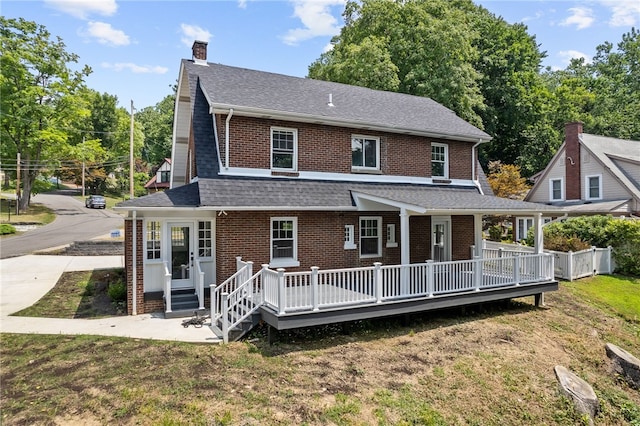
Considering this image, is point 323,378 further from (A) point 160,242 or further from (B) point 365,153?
(B) point 365,153

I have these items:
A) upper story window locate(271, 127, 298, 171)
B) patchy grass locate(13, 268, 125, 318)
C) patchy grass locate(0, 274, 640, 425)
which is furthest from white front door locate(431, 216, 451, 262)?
patchy grass locate(13, 268, 125, 318)

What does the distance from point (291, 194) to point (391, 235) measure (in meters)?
4.33

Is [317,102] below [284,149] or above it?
above

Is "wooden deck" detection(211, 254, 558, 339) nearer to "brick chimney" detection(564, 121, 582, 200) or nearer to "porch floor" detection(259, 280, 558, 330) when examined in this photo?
"porch floor" detection(259, 280, 558, 330)

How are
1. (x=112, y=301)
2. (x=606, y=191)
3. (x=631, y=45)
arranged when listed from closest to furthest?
(x=112, y=301), (x=606, y=191), (x=631, y=45)

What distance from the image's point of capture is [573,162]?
2742 cm

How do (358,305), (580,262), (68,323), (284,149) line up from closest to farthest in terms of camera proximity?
(358,305), (68,323), (284,149), (580,262)

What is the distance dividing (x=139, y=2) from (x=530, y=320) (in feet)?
49.9

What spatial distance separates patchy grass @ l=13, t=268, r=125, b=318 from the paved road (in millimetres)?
7822

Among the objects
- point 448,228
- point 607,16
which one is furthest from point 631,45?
point 448,228

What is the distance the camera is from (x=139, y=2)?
11570mm

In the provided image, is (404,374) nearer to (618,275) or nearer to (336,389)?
(336,389)

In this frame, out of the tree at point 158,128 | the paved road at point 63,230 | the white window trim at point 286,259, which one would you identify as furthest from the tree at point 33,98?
the white window trim at point 286,259

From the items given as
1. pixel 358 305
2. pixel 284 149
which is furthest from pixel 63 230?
pixel 358 305
